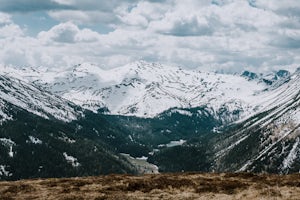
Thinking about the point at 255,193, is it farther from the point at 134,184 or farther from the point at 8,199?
the point at 8,199

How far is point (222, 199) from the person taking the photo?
49562 millimetres

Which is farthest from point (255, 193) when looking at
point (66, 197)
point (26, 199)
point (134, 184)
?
point (26, 199)

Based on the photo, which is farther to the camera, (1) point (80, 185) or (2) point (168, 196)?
(1) point (80, 185)

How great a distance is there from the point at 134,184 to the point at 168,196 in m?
7.25

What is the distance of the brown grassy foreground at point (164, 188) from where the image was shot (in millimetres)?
51875

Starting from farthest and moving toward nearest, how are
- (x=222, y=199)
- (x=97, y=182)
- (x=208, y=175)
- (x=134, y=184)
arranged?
1. (x=208, y=175)
2. (x=97, y=182)
3. (x=134, y=184)
4. (x=222, y=199)

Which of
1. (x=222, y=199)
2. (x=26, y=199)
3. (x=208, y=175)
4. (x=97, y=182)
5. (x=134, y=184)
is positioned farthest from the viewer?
(x=208, y=175)

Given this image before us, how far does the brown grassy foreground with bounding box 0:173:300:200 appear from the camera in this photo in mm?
51875

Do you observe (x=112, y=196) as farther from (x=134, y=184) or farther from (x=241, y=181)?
(x=241, y=181)

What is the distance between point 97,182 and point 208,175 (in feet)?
55.2

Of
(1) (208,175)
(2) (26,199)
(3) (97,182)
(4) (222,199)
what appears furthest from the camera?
(1) (208,175)

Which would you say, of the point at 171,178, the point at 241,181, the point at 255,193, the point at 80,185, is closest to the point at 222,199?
the point at 255,193

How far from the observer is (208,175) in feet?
229

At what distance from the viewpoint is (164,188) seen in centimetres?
5709
